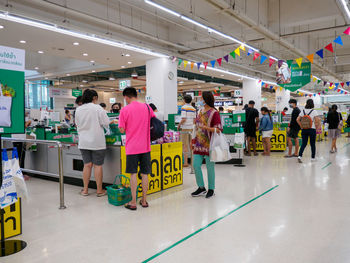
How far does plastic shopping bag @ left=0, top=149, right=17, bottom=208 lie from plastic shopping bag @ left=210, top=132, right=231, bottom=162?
7.58ft

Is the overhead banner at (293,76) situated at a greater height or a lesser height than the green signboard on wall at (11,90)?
greater

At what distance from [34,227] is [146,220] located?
119cm

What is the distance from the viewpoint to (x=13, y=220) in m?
2.78

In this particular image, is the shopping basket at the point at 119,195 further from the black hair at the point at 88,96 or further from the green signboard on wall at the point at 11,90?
the green signboard on wall at the point at 11,90

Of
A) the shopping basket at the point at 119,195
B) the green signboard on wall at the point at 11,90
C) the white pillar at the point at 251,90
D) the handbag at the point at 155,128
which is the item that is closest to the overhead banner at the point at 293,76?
the white pillar at the point at 251,90

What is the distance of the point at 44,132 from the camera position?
214 inches

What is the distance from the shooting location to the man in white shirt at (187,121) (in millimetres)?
6133

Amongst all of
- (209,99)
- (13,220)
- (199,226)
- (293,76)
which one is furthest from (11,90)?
(293,76)

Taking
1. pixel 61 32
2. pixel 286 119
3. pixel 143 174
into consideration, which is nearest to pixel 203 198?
pixel 143 174

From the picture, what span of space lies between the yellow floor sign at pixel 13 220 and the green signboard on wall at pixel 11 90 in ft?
2.72

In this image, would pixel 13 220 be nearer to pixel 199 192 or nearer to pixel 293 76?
pixel 199 192

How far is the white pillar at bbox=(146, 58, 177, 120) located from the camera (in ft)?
35.7

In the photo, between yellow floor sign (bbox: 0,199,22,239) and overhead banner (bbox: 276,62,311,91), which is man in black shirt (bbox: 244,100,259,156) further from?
yellow floor sign (bbox: 0,199,22,239)

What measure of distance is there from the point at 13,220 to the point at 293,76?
11123 millimetres
